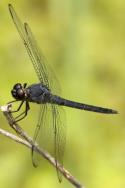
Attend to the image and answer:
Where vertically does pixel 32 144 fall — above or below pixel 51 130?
above

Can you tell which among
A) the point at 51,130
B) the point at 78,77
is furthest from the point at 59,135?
the point at 78,77

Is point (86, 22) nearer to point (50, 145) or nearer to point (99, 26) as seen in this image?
point (99, 26)

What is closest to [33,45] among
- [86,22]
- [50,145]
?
[50,145]

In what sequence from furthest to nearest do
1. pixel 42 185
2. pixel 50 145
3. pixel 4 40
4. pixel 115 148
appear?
pixel 4 40
pixel 115 148
pixel 42 185
pixel 50 145

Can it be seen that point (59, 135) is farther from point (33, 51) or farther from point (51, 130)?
point (33, 51)

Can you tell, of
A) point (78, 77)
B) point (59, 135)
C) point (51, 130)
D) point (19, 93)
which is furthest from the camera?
point (78, 77)

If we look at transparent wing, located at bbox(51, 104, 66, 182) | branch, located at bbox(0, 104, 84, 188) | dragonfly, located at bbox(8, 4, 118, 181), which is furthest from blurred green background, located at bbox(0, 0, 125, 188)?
branch, located at bbox(0, 104, 84, 188)

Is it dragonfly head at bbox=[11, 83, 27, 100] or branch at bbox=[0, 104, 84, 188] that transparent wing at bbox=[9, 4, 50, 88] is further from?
branch at bbox=[0, 104, 84, 188]
